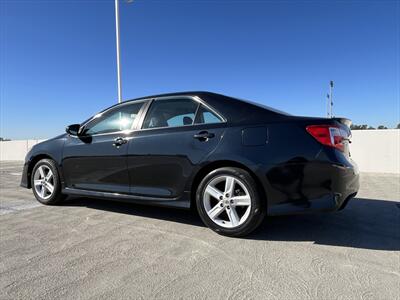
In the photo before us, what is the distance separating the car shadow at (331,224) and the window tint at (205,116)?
1216 mm

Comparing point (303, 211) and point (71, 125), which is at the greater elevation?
point (71, 125)

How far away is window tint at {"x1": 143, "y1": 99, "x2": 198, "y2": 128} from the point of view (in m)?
3.74

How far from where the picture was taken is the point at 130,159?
12.9 ft

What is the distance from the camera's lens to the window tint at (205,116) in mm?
3507

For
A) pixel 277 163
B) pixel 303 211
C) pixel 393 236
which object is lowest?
pixel 393 236

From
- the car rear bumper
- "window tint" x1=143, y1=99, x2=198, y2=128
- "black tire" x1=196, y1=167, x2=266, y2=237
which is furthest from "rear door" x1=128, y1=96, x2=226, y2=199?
the car rear bumper

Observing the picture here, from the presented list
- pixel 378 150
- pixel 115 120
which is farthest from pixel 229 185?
pixel 378 150

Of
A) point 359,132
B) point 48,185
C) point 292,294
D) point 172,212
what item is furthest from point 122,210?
point 359,132

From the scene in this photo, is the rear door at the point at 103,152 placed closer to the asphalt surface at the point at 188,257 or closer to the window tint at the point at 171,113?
the window tint at the point at 171,113

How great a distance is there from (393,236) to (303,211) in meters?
1.21

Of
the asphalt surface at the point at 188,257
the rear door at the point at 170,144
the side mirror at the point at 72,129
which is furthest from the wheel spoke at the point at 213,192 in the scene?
the side mirror at the point at 72,129

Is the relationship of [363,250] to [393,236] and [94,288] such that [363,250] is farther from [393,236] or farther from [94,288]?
[94,288]

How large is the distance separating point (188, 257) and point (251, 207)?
80cm

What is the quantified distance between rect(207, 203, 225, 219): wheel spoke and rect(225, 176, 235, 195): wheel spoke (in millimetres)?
176
